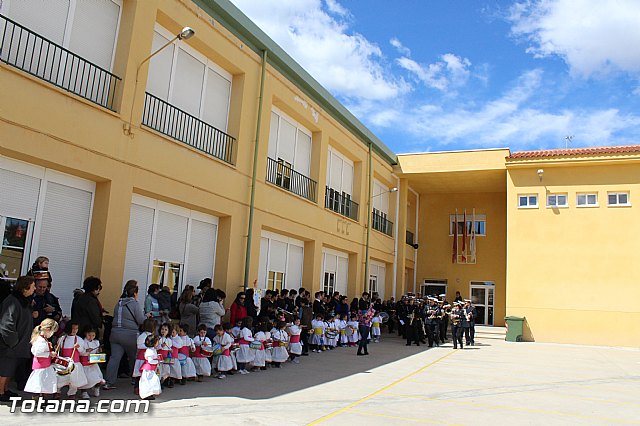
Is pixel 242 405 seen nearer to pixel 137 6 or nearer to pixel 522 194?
pixel 137 6

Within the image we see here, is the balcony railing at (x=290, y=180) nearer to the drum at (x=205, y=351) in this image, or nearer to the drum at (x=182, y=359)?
the drum at (x=205, y=351)

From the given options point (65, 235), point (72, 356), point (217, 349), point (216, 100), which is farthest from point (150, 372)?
point (216, 100)

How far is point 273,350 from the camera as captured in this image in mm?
11883

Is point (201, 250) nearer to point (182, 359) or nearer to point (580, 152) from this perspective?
point (182, 359)

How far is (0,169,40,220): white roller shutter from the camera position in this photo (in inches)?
345

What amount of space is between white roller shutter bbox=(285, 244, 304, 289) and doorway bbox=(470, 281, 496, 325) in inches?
507

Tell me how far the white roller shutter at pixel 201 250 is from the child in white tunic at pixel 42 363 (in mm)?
5895

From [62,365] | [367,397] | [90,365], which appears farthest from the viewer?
[367,397]

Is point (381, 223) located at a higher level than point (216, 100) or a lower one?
lower

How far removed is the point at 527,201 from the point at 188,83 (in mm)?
15772

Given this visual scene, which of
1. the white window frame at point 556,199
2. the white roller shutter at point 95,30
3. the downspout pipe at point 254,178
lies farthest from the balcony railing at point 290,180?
the white window frame at point 556,199

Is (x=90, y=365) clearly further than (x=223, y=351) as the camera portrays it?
No

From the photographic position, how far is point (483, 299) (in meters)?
27.4

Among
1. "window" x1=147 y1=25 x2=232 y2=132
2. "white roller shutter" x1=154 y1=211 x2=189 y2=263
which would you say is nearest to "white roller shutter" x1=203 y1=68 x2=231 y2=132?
"window" x1=147 y1=25 x2=232 y2=132
